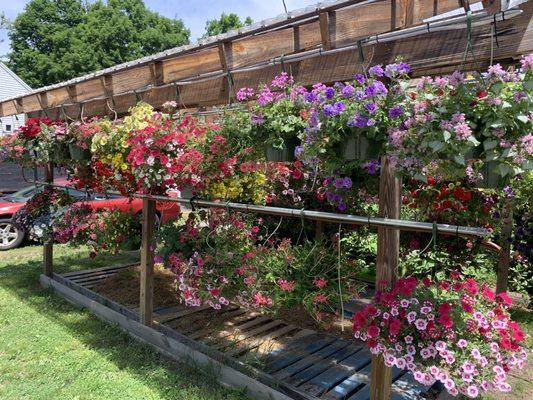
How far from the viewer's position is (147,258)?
4.31 metres

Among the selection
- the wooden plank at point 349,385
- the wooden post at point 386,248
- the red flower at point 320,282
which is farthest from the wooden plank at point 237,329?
the wooden post at point 386,248

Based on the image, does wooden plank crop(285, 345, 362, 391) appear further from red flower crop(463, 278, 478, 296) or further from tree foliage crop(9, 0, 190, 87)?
tree foliage crop(9, 0, 190, 87)

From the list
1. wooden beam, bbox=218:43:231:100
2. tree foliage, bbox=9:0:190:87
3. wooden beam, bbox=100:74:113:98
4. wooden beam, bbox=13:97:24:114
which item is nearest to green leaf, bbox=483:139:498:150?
wooden beam, bbox=218:43:231:100

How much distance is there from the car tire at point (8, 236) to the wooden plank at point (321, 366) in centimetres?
775

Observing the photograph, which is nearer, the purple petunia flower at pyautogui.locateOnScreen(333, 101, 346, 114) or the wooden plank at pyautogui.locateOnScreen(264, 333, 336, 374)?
the purple petunia flower at pyautogui.locateOnScreen(333, 101, 346, 114)

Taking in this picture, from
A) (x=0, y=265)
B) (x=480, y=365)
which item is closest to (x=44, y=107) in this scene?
(x=0, y=265)

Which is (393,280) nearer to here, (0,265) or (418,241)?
(418,241)

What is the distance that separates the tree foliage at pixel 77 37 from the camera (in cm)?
3297

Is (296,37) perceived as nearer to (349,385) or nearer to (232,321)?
(349,385)

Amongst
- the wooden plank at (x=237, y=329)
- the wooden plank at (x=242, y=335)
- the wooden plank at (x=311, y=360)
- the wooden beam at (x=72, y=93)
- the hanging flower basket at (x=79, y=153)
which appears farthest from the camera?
the wooden beam at (x=72, y=93)

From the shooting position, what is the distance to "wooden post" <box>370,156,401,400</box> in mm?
2518

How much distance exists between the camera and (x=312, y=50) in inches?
122

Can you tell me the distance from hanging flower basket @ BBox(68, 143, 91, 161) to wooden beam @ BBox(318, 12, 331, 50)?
10.5 feet

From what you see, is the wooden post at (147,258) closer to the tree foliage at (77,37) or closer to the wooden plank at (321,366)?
the wooden plank at (321,366)
